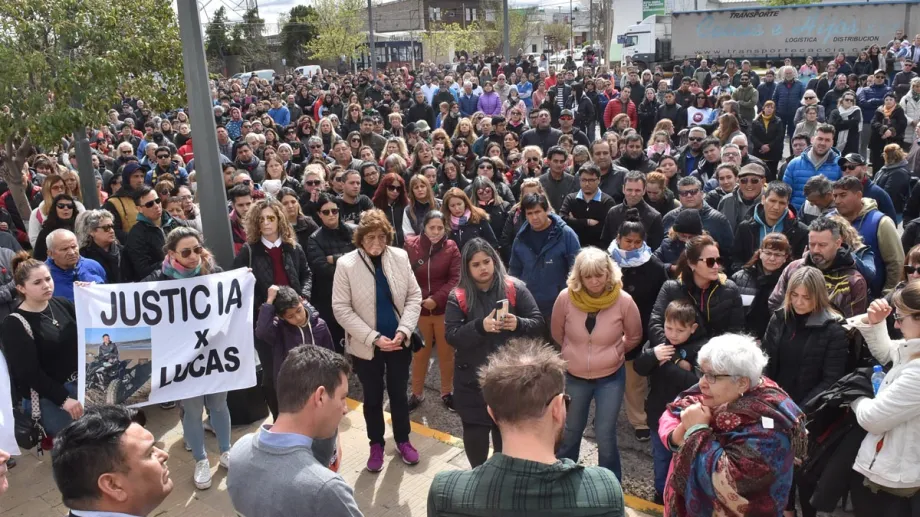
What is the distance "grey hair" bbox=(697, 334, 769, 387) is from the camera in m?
2.95

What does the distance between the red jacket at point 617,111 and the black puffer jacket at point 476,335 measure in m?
11.3

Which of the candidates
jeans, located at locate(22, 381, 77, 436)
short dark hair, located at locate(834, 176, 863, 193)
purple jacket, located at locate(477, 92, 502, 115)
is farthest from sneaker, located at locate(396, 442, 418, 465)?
purple jacket, located at locate(477, 92, 502, 115)

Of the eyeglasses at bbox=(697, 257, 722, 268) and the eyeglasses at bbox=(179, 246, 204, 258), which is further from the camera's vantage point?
the eyeglasses at bbox=(179, 246, 204, 258)

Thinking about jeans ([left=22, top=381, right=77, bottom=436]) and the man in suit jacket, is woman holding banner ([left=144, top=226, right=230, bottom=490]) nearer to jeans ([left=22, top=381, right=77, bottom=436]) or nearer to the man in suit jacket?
jeans ([left=22, top=381, right=77, bottom=436])

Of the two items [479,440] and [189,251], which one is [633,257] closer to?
[479,440]

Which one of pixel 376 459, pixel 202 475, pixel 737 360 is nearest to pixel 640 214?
pixel 376 459

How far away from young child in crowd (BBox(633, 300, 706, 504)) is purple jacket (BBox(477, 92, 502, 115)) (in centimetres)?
1289

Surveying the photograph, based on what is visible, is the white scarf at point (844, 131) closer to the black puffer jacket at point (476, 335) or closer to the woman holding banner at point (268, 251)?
the black puffer jacket at point (476, 335)

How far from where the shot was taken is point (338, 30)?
50.9 metres

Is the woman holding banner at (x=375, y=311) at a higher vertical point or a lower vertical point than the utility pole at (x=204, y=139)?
lower

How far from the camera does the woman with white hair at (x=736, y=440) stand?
285 cm

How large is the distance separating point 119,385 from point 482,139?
8.06m

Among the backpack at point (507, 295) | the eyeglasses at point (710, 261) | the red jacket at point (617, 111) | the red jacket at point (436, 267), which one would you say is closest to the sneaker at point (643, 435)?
the eyeglasses at point (710, 261)

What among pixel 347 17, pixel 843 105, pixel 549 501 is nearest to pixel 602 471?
pixel 549 501
